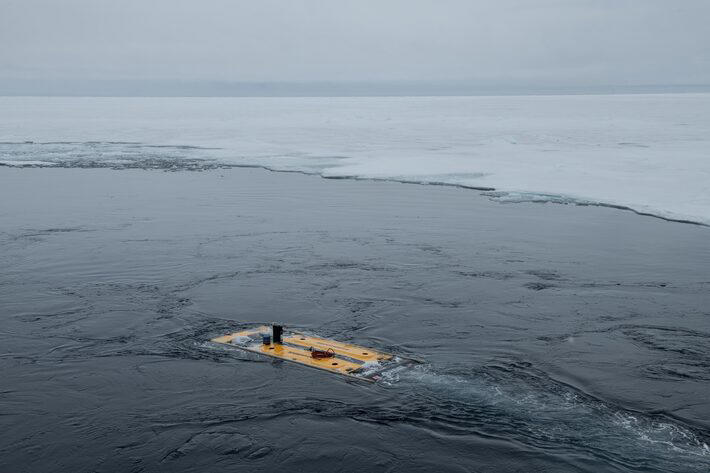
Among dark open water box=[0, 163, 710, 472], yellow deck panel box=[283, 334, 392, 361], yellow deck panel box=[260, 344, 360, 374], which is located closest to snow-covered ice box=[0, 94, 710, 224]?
dark open water box=[0, 163, 710, 472]

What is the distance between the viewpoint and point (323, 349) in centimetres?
1020

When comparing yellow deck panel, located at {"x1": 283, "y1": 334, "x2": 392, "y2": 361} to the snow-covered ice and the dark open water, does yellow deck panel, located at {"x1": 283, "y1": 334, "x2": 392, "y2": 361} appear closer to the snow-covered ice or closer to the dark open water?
the dark open water

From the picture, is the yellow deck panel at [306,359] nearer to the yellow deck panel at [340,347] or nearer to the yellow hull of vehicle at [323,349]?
the yellow hull of vehicle at [323,349]

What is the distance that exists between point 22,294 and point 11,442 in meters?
5.43

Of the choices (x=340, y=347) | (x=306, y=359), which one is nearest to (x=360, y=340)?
(x=340, y=347)

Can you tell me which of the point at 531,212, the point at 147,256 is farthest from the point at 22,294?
the point at 531,212

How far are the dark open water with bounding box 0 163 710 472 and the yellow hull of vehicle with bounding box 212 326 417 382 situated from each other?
A: 227 millimetres

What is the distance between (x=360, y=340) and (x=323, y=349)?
674 mm

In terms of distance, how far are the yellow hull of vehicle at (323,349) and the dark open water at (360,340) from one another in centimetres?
23

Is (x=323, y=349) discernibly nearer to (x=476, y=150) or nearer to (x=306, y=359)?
(x=306, y=359)

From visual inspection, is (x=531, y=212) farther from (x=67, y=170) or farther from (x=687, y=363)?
(x=67, y=170)

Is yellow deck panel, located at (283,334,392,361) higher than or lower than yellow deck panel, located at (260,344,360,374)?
higher

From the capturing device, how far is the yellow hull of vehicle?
9.49 m

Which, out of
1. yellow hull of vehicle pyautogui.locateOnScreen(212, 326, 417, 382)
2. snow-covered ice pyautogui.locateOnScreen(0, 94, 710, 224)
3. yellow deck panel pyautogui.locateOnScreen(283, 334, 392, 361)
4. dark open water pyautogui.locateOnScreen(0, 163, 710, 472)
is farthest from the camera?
snow-covered ice pyautogui.locateOnScreen(0, 94, 710, 224)
